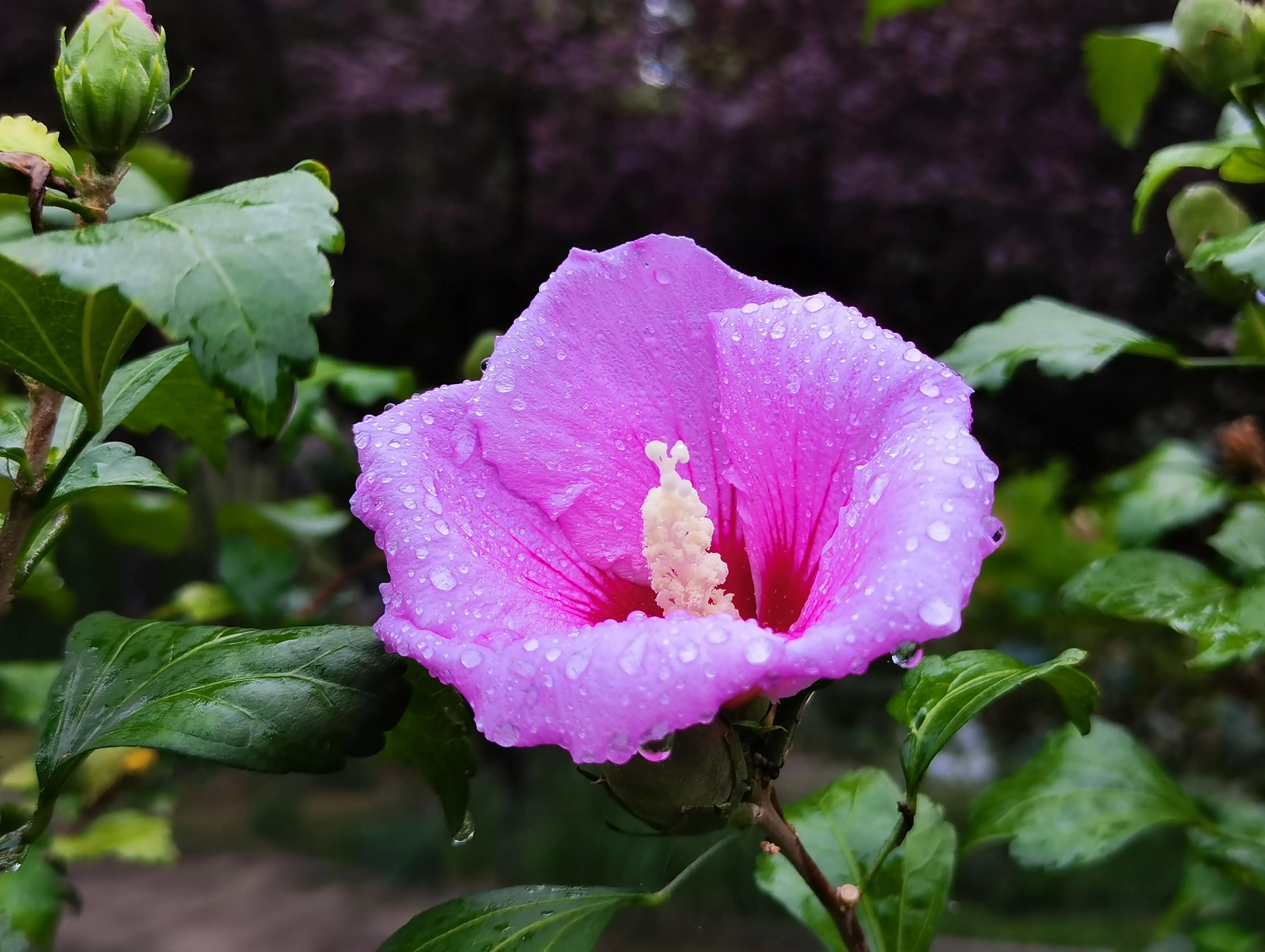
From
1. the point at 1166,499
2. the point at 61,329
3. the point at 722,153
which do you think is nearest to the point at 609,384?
the point at 61,329

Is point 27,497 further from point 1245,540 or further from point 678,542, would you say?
point 1245,540

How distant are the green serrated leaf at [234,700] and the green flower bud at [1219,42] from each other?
776mm

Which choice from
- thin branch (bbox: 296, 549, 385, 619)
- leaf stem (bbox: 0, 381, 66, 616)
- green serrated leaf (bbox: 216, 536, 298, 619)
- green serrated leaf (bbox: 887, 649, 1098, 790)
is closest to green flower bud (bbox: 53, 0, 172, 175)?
leaf stem (bbox: 0, 381, 66, 616)

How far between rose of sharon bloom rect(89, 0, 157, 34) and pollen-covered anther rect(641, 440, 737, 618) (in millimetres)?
357

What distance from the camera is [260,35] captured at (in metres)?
3.98

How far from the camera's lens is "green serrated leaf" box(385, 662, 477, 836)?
0.61 m

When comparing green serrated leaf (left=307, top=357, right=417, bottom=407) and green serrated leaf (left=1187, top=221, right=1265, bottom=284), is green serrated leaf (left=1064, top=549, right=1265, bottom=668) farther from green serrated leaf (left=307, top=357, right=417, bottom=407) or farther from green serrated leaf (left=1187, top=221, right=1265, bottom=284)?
green serrated leaf (left=307, top=357, right=417, bottom=407)

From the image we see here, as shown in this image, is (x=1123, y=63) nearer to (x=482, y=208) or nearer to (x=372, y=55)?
(x=482, y=208)

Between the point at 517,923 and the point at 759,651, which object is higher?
the point at 759,651

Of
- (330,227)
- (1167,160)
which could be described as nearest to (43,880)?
(330,227)

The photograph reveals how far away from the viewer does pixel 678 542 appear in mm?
600

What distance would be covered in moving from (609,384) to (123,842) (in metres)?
1.16

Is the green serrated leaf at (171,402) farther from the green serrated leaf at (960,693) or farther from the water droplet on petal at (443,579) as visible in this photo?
the green serrated leaf at (960,693)

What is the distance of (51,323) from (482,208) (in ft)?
9.94
